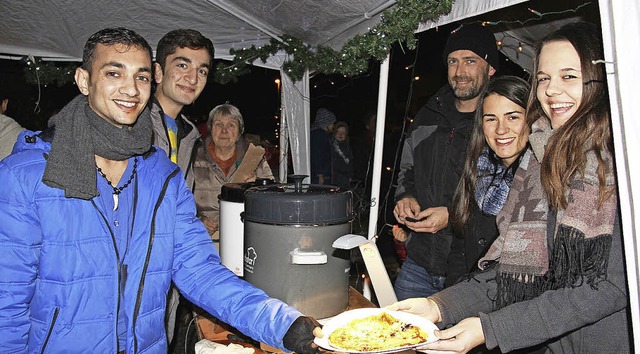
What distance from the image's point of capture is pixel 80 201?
170cm

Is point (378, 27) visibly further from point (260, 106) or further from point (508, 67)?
point (260, 106)

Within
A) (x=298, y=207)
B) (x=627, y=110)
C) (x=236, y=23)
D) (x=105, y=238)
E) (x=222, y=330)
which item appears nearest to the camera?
(x=627, y=110)

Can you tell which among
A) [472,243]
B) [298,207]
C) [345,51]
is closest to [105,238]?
[298,207]

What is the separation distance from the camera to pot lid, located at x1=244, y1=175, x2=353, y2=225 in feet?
6.53

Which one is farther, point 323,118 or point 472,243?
point 323,118

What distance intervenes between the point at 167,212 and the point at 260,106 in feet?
54.4

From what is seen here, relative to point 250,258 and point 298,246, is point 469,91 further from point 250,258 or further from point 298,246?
point 250,258

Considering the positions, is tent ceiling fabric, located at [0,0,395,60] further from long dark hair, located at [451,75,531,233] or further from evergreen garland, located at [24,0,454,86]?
long dark hair, located at [451,75,531,233]

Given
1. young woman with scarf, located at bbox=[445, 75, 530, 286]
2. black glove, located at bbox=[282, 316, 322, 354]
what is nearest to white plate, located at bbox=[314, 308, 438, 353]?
black glove, located at bbox=[282, 316, 322, 354]

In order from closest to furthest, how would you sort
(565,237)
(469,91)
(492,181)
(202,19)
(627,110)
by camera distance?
1. (627,110)
2. (565,237)
3. (492,181)
4. (469,91)
5. (202,19)

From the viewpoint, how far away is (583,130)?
163 cm

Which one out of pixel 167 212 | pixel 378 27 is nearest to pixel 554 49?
pixel 167 212

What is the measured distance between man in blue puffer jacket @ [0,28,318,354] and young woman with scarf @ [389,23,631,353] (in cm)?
77

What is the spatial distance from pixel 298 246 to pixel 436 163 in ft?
4.62
